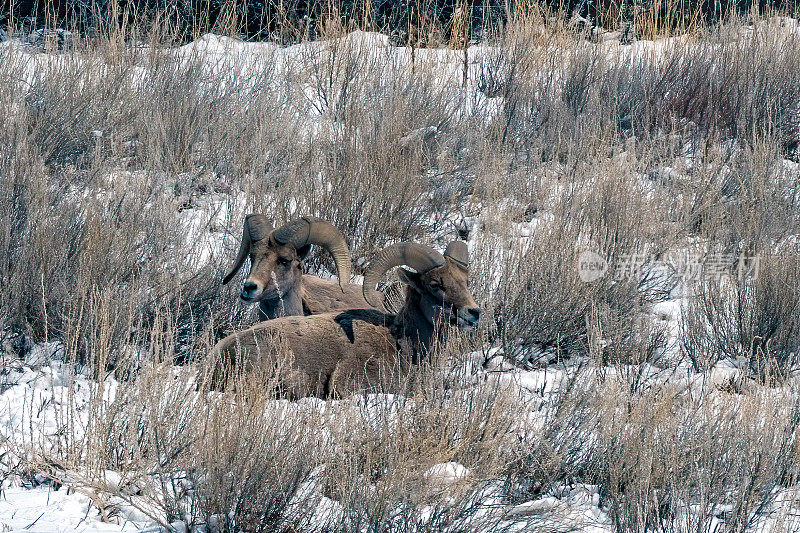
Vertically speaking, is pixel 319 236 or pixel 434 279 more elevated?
pixel 319 236

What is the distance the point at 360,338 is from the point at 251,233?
1201 millimetres

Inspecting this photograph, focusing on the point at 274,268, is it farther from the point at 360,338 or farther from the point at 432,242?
the point at 432,242

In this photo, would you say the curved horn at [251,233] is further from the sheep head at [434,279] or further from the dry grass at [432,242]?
the sheep head at [434,279]

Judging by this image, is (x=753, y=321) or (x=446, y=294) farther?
(x=753, y=321)

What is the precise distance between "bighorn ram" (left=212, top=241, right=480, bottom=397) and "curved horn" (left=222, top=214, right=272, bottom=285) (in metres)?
0.80

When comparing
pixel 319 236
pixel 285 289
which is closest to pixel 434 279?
pixel 319 236

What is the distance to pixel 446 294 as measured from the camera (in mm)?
6180

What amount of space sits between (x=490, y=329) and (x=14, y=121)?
4.75 metres

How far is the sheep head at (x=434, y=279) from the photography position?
6160 millimetres

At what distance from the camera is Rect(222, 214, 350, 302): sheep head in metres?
6.63

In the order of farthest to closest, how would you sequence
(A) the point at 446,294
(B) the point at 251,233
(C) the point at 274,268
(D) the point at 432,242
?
(D) the point at 432,242, (B) the point at 251,233, (C) the point at 274,268, (A) the point at 446,294

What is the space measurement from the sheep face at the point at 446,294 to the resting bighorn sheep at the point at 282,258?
61cm

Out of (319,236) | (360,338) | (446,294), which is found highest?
(319,236)

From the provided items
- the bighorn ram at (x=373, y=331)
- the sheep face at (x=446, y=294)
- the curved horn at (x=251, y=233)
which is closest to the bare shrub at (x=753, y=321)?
the sheep face at (x=446, y=294)
